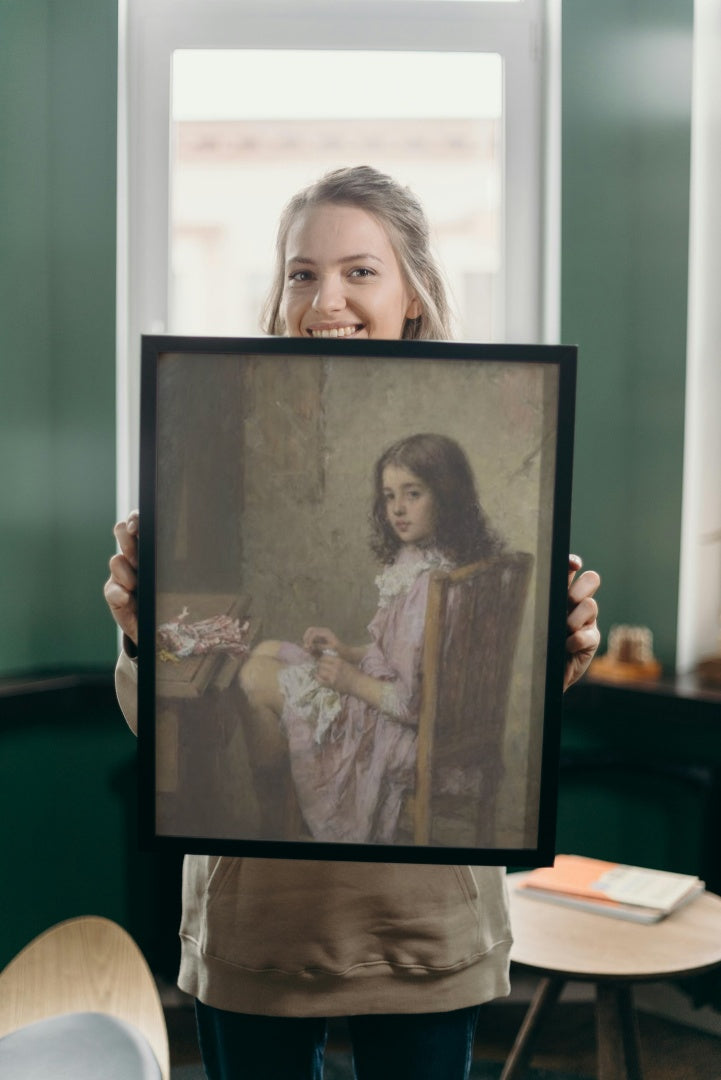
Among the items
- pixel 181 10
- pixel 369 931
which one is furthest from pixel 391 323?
pixel 181 10

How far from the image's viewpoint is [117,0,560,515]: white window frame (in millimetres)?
2498

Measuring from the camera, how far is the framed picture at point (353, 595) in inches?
36.1

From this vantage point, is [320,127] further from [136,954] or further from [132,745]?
[136,954]

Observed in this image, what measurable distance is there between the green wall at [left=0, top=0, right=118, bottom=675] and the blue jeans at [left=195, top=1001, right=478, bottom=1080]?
5.11 ft

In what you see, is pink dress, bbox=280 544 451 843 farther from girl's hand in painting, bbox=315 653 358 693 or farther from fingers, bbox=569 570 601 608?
fingers, bbox=569 570 601 608

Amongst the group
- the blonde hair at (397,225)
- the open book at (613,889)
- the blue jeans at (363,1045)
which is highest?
the blonde hair at (397,225)

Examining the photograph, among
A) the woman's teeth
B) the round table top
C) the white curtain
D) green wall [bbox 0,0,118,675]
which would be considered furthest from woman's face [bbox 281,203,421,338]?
the white curtain

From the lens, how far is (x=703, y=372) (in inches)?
A: 99.7

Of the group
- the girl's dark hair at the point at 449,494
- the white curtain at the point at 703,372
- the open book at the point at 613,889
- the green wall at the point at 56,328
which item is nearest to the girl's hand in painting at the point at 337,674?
the girl's dark hair at the point at 449,494

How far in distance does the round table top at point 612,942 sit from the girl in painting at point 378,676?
0.85 meters

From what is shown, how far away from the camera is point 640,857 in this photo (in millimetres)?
2521

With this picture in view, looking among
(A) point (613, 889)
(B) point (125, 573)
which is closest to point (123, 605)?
(B) point (125, 573)

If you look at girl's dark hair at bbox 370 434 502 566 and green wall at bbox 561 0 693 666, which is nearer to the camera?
girl's dark hair at bbox 370 434 502 566

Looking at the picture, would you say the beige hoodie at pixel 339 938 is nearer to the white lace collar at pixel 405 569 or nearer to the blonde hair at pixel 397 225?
the white lace collar at pixel 405 569
